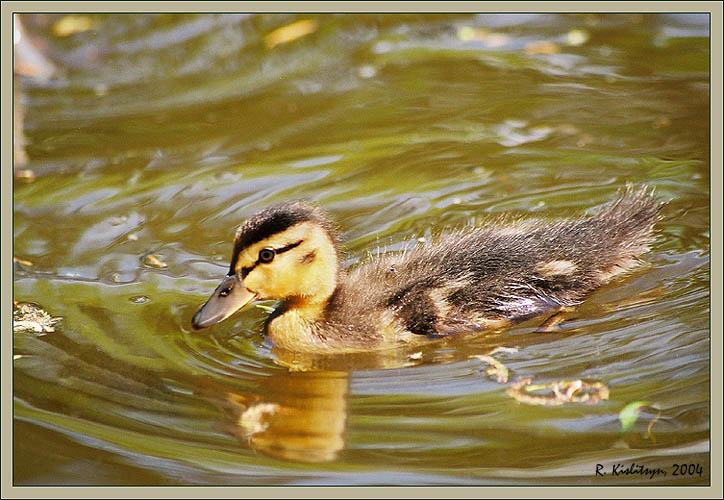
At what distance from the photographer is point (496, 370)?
164 inches

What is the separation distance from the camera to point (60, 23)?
868 cm

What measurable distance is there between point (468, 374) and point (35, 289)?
7.61 feet

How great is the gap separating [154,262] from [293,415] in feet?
5.37

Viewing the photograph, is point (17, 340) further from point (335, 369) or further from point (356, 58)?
point (356, 58)

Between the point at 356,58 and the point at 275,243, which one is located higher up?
the point at 356,58

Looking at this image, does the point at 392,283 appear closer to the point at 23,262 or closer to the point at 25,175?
the point at 23,262

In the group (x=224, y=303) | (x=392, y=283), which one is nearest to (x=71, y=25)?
(x=224, y=303)

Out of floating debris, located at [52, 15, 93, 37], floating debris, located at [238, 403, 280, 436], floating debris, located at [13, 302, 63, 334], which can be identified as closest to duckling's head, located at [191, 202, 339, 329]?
floating debris, located at [238, 403, 280, 436]

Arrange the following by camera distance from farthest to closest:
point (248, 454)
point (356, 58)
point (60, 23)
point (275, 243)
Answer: point (60, 23)
point (356, 58)
point (275, 243)
point (248, 454)

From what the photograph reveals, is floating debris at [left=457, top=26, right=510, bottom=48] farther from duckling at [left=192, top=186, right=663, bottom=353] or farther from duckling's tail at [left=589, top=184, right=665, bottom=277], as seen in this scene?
duckling at [left=192, top=186, right=663, bottom=353]

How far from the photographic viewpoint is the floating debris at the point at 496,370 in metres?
4.11

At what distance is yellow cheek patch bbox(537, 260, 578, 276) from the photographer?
4.66 meters

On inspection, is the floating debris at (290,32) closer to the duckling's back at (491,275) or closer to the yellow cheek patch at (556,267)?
the duckling's back at (491,275)

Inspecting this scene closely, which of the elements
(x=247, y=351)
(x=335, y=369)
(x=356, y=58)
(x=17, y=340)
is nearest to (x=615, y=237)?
(x=335, y=369)
